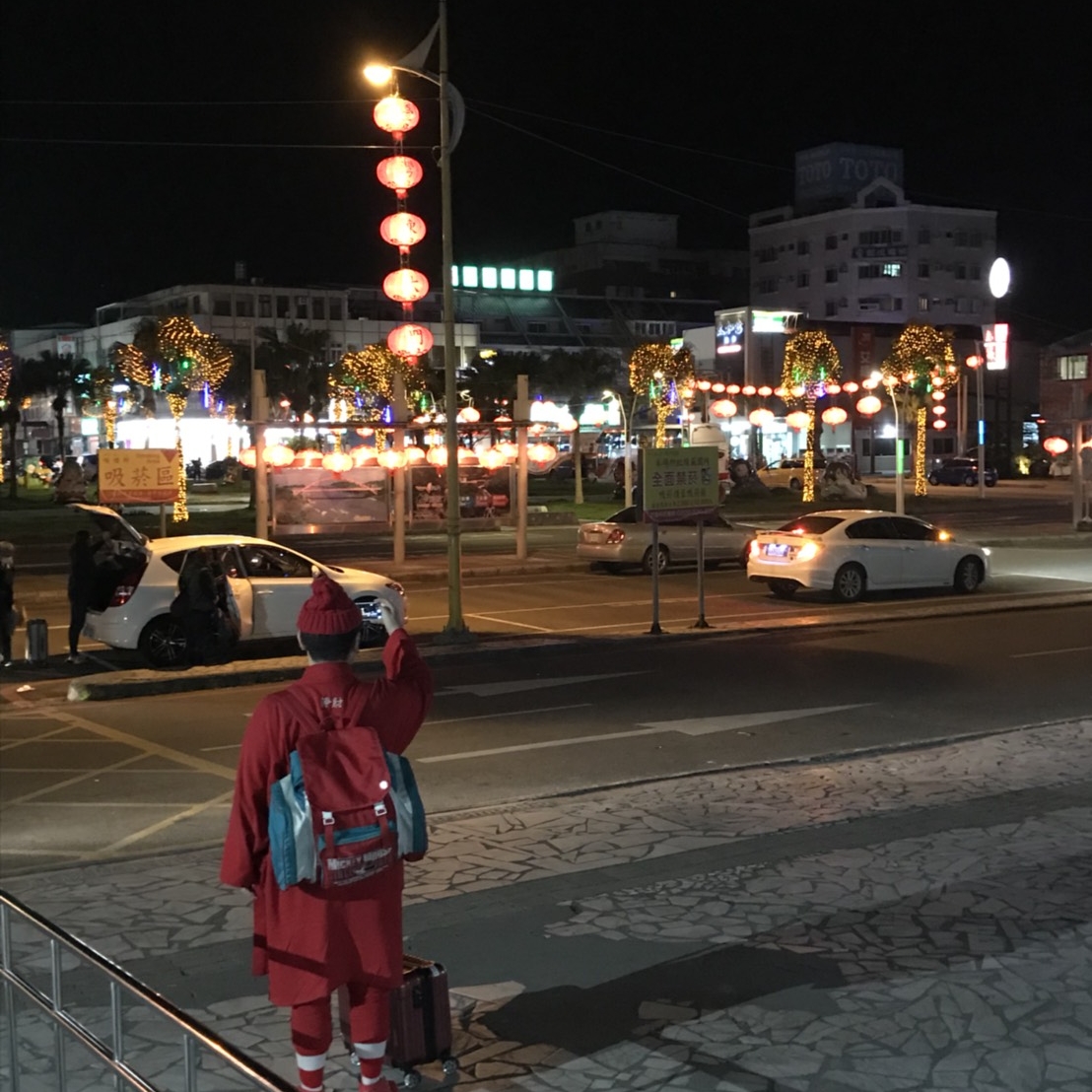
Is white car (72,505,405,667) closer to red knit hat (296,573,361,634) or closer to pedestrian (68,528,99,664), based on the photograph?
pedestrian (68,528,99,664)

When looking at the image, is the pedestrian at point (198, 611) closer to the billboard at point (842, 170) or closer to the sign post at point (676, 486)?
the sign post at point (676, 486)

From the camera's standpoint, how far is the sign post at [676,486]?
57.8 ft

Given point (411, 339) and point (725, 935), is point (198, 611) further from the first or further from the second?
point (725, 935)

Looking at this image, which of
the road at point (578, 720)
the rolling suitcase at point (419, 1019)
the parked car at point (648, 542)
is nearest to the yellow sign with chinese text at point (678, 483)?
the road at point (578, 720)

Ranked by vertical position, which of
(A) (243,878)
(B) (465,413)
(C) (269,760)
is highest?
(B) (465,413)

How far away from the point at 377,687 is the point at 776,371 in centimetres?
8278

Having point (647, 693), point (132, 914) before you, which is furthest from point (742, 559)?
point (132, 914)

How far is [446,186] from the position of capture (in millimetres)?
16875

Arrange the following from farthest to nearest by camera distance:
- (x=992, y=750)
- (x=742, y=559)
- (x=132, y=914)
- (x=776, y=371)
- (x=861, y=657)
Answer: (x=776, y=371), (x=742, y=559), (x=861, y=657), (x=992, y=750), (x=132, y=914)

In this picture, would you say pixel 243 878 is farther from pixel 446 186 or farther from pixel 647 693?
pixel 446 186

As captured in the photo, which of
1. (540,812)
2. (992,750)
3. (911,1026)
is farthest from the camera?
(992,750)

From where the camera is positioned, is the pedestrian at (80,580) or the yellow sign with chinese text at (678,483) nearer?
the pedestrian at (80,580)

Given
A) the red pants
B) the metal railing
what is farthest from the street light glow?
the red pants

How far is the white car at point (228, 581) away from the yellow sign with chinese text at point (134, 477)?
12.8 ft
